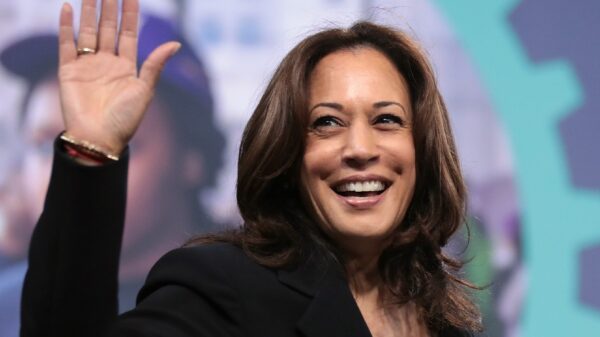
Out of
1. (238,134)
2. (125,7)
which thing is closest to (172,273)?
(125,7)

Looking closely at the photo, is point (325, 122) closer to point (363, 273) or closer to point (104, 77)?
point (363, 273)

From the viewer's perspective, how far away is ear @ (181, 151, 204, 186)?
290 cm

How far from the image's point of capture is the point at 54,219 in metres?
1.24

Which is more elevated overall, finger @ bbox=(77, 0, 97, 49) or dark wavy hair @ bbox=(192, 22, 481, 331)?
finger @ bbox=(77, 0, 97, 49)

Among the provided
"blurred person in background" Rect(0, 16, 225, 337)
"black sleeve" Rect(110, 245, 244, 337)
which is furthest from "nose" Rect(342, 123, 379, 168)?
"blurred person in background" Rect(0, 16, 225, 337)

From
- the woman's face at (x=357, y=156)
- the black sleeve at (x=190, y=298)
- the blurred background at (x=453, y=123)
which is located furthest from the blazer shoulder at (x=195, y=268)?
the blurred background at (x=453, y=123)

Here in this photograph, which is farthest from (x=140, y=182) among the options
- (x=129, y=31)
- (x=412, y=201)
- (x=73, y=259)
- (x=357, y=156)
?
(x=73, y=259)

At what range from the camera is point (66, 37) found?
134 cm

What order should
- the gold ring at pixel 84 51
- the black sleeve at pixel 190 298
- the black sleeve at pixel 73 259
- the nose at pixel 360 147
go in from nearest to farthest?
the black sleeve at pixel 73 259 < the gold ring at pixel 84 51 < the black sleeve at pixel 190 298 < the nose at pixel 360 147

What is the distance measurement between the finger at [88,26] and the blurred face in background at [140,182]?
1.51 m

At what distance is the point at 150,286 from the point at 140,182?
129 centimetres

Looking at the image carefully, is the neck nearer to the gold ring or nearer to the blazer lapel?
the blazer lapel

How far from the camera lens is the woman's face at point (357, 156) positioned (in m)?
1.85

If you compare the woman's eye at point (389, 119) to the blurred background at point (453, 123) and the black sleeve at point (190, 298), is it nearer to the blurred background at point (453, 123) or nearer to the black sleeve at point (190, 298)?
the black sleeve at point (190, 298)
